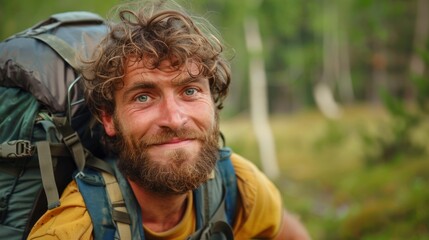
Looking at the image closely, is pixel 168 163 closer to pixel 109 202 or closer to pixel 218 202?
pixel 109 202

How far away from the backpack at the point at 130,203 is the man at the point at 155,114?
0.04m

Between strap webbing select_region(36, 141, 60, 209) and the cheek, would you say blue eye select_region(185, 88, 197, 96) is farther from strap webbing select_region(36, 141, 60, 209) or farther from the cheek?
strap webbing select_region(36, 141, 60, 209)

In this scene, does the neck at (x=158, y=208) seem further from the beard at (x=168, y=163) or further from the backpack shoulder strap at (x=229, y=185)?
the backpack shoulder strap at (x=229, y=185)

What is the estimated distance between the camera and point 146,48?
7.36ft

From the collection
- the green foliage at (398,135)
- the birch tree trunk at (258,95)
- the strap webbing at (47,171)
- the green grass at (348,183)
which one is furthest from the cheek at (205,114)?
the birch tree trunk at (258,95)

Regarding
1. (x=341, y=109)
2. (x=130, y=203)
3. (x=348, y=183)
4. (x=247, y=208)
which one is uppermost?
(x=130, y=203)

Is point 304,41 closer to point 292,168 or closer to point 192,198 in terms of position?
point 292,168

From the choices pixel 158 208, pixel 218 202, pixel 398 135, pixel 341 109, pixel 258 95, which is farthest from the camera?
pixel 341 109

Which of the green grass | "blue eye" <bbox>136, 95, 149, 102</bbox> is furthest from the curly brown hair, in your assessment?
the green grass

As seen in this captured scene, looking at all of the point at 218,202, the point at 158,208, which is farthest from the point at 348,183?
the point at 158,208

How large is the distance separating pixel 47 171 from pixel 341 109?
86.4 ft

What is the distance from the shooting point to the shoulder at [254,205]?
266 cm

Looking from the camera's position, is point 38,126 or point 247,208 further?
point 247,208

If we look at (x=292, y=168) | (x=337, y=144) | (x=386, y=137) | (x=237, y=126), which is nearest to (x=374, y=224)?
(x=386, y=137)
